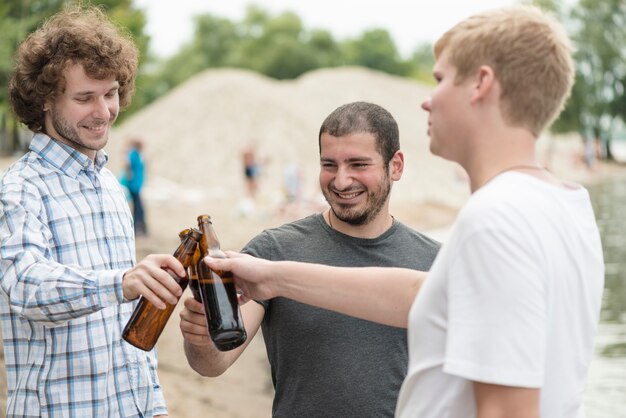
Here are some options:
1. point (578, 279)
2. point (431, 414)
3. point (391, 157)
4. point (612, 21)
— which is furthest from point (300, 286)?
point (612, 21)

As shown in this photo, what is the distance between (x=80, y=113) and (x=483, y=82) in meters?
1.72

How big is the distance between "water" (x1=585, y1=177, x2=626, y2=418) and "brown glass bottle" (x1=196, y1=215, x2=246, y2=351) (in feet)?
25.6

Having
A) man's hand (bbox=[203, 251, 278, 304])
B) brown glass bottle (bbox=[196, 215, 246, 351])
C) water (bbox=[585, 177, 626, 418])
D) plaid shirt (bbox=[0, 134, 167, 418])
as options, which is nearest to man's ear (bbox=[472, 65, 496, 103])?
man's hand (bbox=[203, 251, 278, 304])

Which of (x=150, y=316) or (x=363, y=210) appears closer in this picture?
(x=150, y=316)

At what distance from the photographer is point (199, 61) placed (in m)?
90.5

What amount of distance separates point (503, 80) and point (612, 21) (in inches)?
2529

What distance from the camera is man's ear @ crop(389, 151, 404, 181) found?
136 inches

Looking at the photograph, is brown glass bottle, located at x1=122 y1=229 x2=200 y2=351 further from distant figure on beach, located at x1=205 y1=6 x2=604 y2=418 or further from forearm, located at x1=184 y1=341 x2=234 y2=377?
distant figure on beach, located at x1=205 y1=6 x2=604 y2=418

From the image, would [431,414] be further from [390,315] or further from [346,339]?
[346,339]

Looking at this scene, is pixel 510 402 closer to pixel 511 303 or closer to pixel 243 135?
pixel 511 303

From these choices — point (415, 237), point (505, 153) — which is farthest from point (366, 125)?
point (505, 153)

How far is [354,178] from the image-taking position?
331 cm

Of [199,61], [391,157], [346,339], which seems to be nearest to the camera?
[346,339]

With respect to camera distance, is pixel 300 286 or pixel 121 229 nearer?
pixel 300 286
